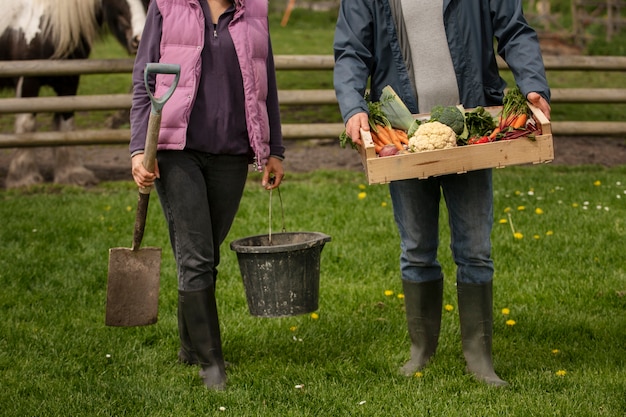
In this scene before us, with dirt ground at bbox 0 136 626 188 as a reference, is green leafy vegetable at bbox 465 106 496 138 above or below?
above

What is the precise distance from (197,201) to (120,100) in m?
4.85

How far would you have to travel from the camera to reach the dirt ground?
948 cm

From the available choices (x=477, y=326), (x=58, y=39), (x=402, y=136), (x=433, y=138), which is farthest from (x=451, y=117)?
(x=58, y=39)

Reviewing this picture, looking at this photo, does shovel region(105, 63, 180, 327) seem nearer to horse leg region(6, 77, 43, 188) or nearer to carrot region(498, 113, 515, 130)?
carrot region(498, 113, 515, 130)

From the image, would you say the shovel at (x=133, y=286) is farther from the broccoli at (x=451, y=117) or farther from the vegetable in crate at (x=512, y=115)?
the vegetable in crate at (x=512, y=115)

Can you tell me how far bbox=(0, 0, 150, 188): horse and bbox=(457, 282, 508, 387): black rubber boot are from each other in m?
5.12

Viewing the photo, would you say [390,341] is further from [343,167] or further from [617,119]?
[617,119]

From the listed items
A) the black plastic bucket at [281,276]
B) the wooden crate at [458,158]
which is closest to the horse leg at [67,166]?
the black plastic bucket at [281,276]

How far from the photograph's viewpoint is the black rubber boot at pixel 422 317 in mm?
4314

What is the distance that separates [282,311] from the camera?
423 centimetres

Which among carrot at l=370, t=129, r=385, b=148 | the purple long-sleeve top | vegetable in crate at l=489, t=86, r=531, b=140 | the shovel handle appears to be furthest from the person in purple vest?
vegetable in crate at l=489, t=86, r=531, b=140

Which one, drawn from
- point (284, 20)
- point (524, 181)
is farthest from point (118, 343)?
point (284, 20)

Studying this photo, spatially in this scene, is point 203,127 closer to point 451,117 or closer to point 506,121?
point 451,117

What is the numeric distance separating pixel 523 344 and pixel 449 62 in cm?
152
